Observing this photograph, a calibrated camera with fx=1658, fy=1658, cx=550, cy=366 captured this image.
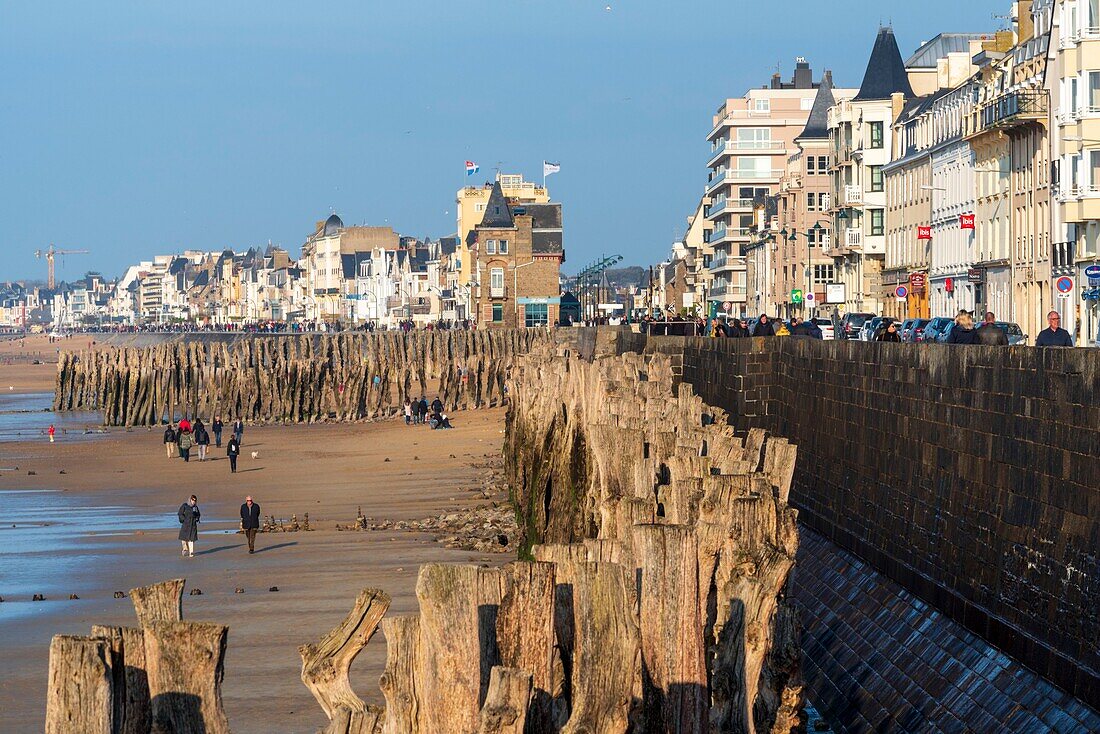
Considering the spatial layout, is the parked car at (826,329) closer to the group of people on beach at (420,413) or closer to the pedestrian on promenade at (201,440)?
the group of people on beach at (420,413)

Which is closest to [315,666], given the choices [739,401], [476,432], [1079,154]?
[739,401]

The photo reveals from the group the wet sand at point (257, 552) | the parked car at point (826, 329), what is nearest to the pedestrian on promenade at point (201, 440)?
the wet sand at point (257, 552)

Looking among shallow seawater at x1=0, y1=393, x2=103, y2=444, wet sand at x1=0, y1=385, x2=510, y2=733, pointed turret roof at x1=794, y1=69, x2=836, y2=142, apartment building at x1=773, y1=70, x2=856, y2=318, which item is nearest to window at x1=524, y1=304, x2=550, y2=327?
apartment building at x1=773, y1=70, x2=856, y2=318

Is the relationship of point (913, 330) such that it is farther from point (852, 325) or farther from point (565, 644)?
point (565, 644)

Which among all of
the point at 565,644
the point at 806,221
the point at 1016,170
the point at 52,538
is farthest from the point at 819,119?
the point at 565,644

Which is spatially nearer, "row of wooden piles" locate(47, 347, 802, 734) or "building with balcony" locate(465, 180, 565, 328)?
"row of wooden piles" locate(47, 347, 802, 734)

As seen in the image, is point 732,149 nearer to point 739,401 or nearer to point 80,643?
point 739,401

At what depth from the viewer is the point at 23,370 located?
12175cm

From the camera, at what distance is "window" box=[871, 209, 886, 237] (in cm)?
7862

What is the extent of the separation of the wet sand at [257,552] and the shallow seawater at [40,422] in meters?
5.32

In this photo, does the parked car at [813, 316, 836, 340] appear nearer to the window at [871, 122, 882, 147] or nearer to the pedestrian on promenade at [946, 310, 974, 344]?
Answer: the pedestrian on promenade at [946, 310, 974, 344]

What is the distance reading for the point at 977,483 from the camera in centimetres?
1200

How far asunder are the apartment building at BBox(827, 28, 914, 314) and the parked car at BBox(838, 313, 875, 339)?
2809cm

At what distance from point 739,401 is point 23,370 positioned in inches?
4172
